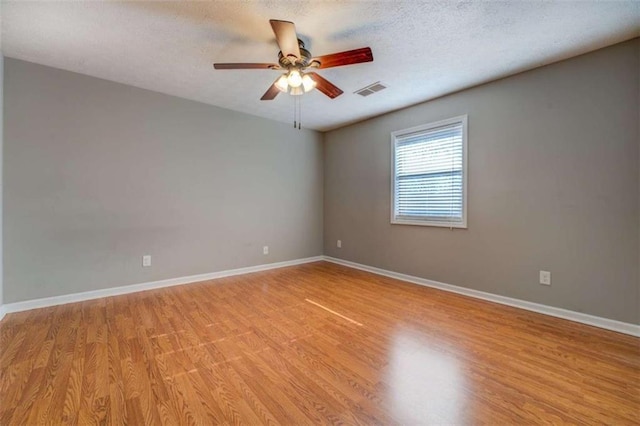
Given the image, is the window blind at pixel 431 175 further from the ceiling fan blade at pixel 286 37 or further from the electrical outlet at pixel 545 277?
the ceiling fan blade at pixel 286 37

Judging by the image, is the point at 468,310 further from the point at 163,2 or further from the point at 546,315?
the point at 163,2

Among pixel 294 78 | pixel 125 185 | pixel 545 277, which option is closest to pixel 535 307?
pixel 545 277

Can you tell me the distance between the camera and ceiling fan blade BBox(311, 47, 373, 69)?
1985 millimetres

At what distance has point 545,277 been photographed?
2.77 meters

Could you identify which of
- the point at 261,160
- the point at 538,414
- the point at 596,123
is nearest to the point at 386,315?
the point at 538,414

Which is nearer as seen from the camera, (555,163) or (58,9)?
(58,9)

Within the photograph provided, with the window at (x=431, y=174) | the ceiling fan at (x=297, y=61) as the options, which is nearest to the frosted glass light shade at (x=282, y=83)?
the ceiling fan at (x=297, y=61)

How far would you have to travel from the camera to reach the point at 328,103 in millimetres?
3852

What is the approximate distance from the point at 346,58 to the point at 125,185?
303 cm

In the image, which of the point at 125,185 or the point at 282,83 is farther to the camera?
the point at 125,185

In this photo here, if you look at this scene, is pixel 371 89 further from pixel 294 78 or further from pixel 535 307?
pixel 535 307

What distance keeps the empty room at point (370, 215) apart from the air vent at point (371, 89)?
0.04m

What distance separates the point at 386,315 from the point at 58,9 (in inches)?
146

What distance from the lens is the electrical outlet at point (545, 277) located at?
2.75 meters
